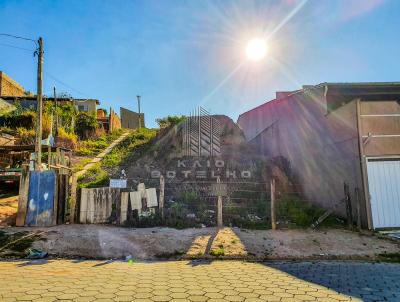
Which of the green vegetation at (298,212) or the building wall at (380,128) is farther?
the building wall at (380,128)

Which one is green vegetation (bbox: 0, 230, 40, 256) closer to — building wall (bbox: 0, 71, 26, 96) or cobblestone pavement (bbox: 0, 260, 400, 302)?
cobblestone pavement (bbox: 0, 260, 400, 302)

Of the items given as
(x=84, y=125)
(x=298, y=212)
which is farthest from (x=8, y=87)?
(x=298, y=212)

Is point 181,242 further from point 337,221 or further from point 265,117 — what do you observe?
point 265,117

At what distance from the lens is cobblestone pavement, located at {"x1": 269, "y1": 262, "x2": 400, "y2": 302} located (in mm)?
5004

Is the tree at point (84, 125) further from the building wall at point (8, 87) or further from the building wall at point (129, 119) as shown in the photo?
the building wall at point (8, 87)

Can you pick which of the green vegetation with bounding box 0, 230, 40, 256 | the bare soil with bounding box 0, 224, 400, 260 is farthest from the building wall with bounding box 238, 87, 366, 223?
the green vegetation with bounding box 0, 230, 40, 256

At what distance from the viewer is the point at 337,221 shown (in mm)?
11961

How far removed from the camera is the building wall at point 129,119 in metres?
45.4

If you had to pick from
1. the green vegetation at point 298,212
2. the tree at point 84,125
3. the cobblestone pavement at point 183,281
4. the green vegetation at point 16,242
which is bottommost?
the cobblestone pavement at point 183,281

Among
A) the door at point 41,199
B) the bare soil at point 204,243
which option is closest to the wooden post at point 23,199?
the door at point 41,199

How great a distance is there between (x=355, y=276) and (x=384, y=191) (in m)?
6.47

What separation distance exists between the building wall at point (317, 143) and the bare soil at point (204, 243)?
2.27 m

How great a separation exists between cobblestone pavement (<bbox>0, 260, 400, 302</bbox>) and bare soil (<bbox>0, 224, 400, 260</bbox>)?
2.27 feet

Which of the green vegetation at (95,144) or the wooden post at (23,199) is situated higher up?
the green vegetation at (95,144)
